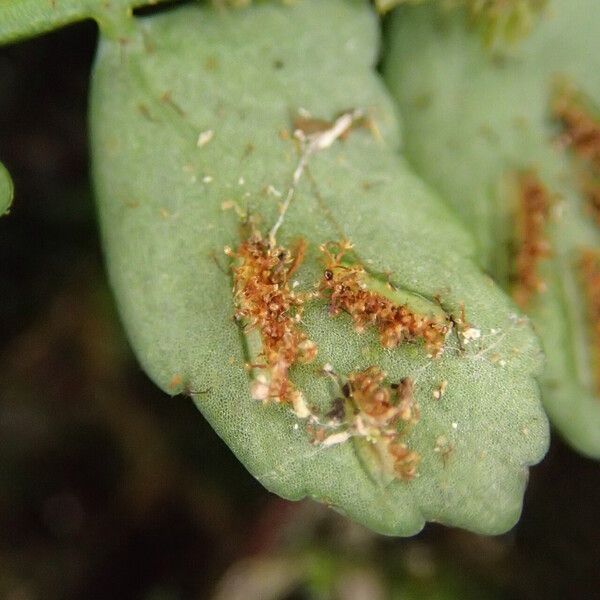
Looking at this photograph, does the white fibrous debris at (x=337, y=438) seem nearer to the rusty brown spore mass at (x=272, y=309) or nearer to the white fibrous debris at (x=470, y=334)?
the rusty brown spore mass at (x=272, y=309)

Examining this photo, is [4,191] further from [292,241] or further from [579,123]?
[579,123]

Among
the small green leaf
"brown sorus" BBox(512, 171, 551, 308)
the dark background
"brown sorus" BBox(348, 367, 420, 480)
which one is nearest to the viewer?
"brown sorus" BBox(348, 367, 420, 480)

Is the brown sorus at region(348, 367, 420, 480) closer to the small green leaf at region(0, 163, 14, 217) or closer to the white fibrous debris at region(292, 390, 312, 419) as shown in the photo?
the white fibrous debris at region(292, 390, 312, 419)

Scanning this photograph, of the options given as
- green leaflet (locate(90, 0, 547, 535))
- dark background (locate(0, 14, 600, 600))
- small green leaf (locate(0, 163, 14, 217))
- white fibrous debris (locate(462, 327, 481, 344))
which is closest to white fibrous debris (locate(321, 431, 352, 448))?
green leaflet (locate(90, 0, 547, 535))

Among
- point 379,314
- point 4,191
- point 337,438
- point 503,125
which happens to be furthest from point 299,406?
point 503,125

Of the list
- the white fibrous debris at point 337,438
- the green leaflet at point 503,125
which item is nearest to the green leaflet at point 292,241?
the white fibrous debris at point 337,438

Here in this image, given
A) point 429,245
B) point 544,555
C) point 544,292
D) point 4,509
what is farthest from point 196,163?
point 544,555
